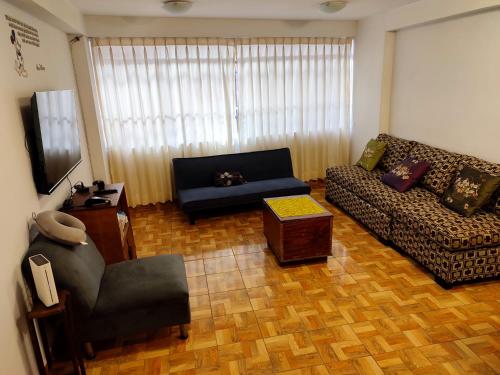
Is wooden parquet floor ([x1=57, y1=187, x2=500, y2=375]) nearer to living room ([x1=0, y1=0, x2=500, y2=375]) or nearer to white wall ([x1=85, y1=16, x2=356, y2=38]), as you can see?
living room ([x1=0, y1=0, x2=500, y2=375])

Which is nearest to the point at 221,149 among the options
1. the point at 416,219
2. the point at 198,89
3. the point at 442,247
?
the point at 198,89

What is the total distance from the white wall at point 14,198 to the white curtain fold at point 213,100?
183 centimetres

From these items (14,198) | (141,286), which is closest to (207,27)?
(14,198)

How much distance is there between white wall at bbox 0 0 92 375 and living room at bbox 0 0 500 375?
2 cm

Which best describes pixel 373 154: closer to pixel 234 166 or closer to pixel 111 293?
pixel 234 166

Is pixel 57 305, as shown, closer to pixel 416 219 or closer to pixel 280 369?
pixel 280 369

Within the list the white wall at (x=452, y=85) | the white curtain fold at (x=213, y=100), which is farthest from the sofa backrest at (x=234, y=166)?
the white wall at (x=452, y=85)

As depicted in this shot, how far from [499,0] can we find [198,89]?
10.6 ft

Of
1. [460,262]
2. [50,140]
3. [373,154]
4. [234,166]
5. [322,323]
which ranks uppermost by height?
[50,140]

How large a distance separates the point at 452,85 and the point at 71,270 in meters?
3.83

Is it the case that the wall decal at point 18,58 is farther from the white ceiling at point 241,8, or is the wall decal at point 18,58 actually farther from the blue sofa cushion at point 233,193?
the blue sofa cushion at point 233,193

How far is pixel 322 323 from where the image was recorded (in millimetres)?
2506

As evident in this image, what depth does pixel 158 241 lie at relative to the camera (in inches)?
154

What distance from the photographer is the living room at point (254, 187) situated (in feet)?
7.18
